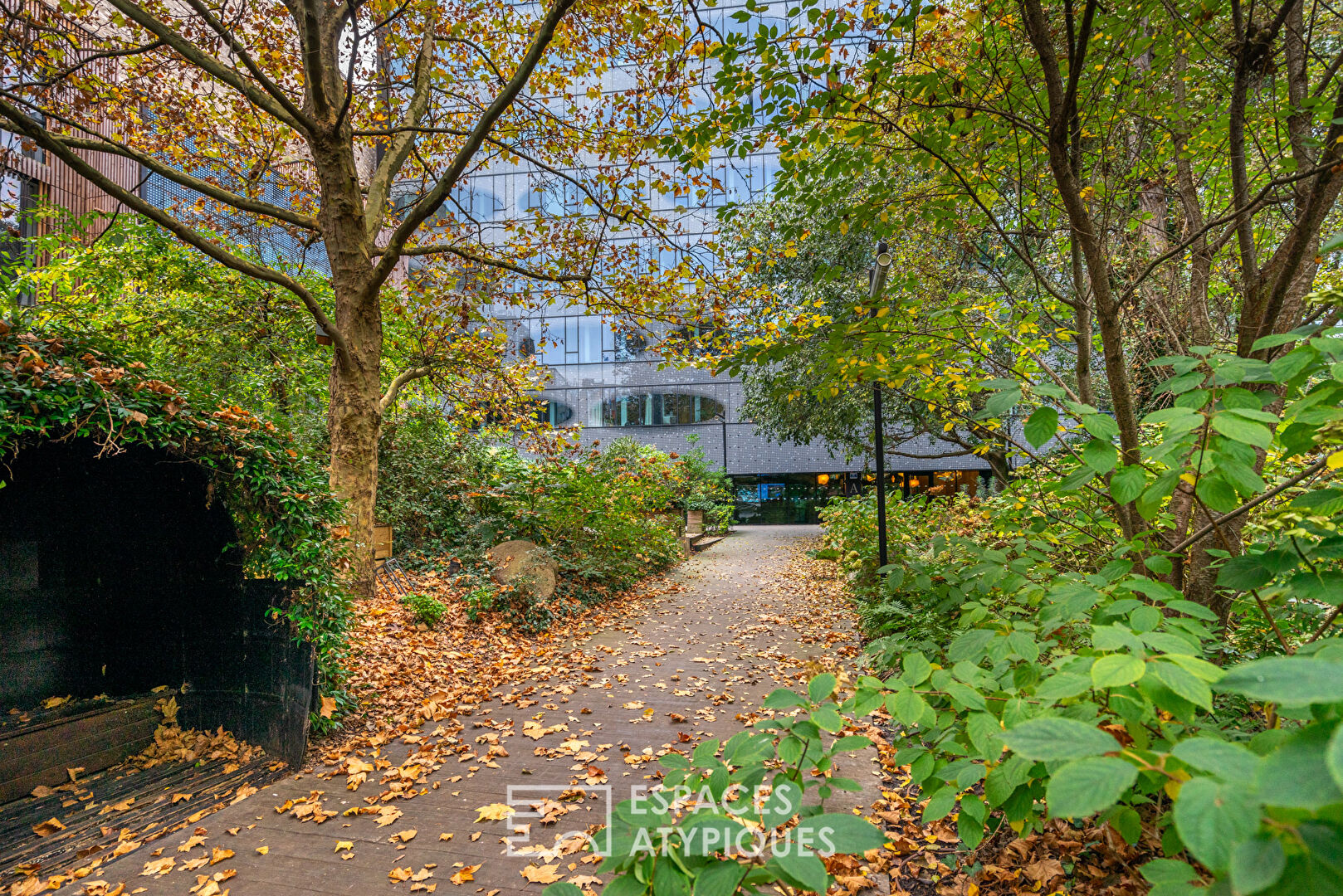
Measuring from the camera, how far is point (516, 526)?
1080 centimetres

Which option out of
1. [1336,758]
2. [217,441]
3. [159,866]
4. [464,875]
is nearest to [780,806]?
[1336,758]

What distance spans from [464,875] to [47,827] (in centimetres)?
271

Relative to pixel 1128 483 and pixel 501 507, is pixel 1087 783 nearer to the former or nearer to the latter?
pixel 1128 483

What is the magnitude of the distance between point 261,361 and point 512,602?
6.62 m

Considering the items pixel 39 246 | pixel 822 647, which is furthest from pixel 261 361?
pixel 822 647

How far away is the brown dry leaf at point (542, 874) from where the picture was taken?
3086mm

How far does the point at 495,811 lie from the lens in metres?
3.83

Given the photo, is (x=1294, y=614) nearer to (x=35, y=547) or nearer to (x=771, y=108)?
(x=771, y=108)

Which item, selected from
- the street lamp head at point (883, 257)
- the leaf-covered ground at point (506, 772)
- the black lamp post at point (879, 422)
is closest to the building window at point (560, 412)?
the leaf-covered ground at point (506, 772)

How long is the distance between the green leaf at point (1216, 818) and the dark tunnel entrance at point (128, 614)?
524 centimetres

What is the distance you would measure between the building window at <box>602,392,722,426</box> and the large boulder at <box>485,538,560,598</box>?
20180 mm

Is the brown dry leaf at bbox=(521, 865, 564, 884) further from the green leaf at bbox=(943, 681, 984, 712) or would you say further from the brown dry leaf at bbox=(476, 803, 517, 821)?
the green leaf at bbox=(943, 681, 984, 712)

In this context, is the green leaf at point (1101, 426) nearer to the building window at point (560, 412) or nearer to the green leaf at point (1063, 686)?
the green leaf at point (1063, 686)

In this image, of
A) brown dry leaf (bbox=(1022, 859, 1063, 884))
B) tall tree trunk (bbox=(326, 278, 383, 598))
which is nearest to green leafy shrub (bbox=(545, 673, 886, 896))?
brown dry leaf (bbox=(1022, 859, 1063, 884))
